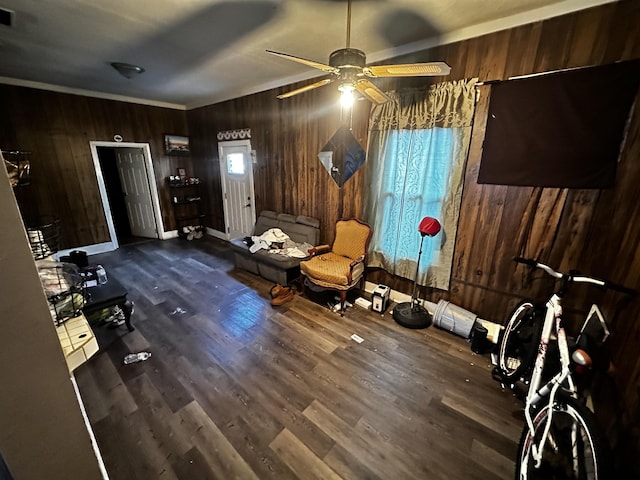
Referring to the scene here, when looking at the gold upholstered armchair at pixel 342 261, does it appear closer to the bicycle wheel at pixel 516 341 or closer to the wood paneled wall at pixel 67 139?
the bicycle wheel at pixel 516 341

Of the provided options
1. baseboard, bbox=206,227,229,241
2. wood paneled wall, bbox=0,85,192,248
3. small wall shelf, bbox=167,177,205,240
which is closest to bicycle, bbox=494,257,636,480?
baseboard, bbox=206,227,229,241

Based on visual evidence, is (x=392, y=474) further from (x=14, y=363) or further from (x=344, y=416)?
(x=14, y=363)

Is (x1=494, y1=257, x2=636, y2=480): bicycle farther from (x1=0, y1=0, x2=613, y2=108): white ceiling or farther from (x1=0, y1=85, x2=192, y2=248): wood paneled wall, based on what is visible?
(x1=0, y1=85, x2=192, y2=248): wood paneled wall

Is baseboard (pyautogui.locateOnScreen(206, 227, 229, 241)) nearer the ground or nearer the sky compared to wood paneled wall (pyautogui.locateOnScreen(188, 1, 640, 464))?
nearer the ground

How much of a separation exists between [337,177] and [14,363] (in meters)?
3.19

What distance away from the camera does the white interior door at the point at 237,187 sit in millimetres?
4801

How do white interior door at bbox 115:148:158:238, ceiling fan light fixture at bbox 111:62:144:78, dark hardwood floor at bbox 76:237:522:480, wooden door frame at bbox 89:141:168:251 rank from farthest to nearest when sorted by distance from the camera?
white interior door at bbox 115:148:158:238 → wooden door frame at bbox 89:141:168:251 → ceiling fan light fixture at bbox 111:62:144:78 → dark hardwood floor at bbox 76:237:522:480

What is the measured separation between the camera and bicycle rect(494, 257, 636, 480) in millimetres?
1212

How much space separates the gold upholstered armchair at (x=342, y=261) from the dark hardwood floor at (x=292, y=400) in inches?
15.2

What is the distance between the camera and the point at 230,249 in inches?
202

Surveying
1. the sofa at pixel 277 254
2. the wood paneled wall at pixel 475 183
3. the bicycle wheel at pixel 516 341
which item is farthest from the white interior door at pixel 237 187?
the bicycle wheel at pixel 516 341

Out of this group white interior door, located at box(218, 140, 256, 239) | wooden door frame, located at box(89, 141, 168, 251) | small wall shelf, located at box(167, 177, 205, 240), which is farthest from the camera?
small wall shelf, located at box(167, 177, 205, 240)

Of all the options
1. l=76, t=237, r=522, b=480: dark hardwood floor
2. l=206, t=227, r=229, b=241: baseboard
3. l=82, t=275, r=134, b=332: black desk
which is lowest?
l=76, t=237, r=522, b=480: dark hardwood floor

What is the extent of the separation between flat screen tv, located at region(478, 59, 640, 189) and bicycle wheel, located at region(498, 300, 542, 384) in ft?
3.56
